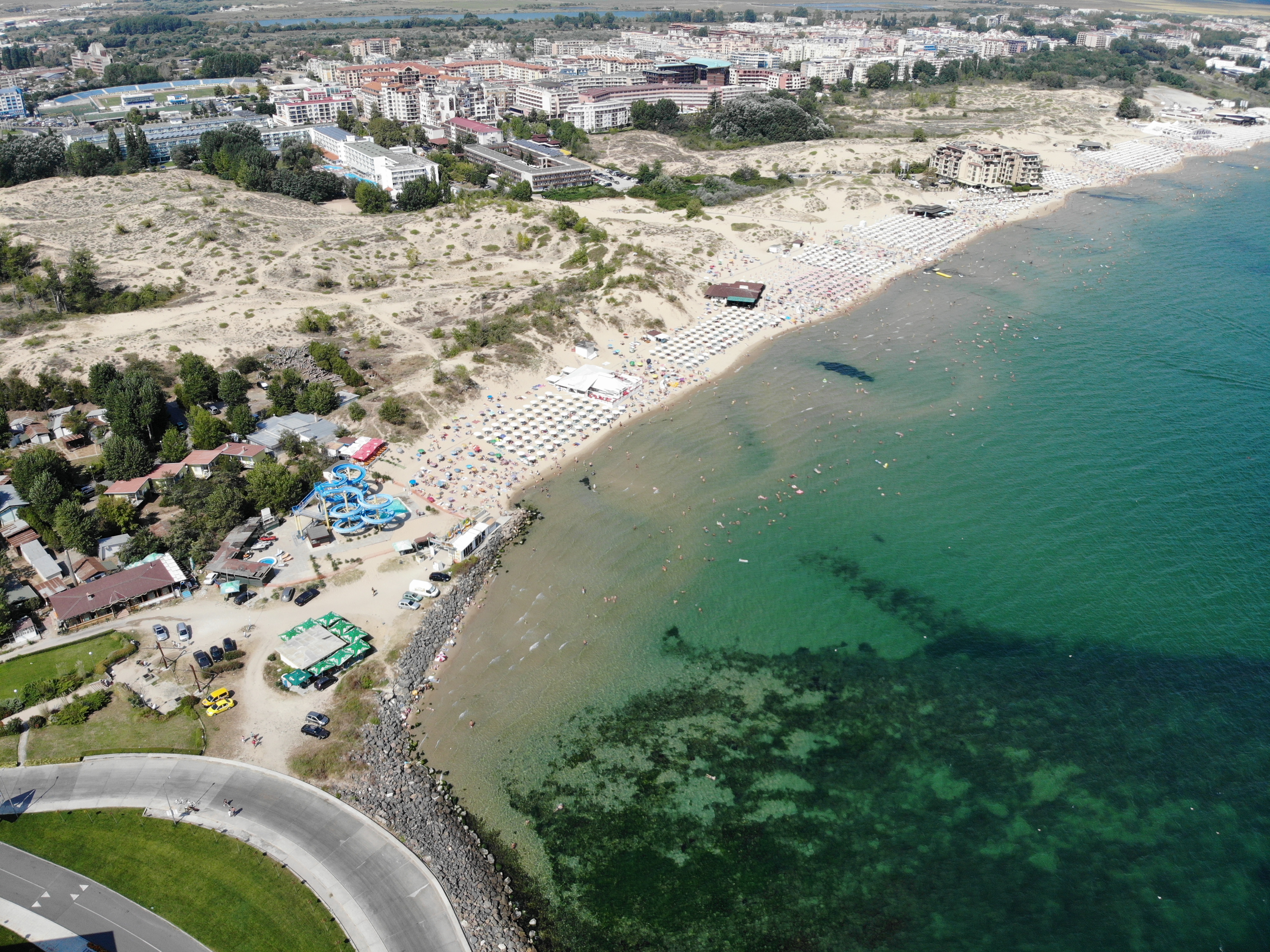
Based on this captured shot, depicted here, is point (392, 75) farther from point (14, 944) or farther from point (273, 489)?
point (14, 944)

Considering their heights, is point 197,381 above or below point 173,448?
above

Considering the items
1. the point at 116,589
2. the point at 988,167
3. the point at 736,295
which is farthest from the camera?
the point at 988,167

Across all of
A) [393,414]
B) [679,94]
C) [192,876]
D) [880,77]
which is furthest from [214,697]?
[880,77]

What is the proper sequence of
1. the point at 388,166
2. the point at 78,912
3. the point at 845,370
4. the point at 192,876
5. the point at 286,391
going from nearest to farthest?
the point at 78,912, the point at 192,876, the point at 286,391, the point at 845,370, the point at 388,166

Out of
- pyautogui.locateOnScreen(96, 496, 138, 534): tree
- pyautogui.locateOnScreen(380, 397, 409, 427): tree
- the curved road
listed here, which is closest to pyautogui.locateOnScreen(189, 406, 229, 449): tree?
pyautogui.locateOnScreen(96, 496, 138, 534): tree

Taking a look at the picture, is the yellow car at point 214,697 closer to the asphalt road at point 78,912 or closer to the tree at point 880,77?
the asphalt road at point 78,912

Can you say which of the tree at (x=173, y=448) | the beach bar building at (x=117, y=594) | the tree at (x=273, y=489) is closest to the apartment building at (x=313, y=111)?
the tree at (x=173, y=448)

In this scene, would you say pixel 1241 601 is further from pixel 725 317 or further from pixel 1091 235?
pixel 1091 235


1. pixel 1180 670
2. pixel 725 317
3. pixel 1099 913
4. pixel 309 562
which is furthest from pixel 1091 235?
pixel 309 562
